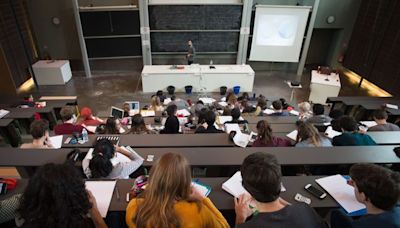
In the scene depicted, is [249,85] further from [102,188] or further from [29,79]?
[29,79]

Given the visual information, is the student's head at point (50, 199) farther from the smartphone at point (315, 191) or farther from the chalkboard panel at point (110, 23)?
the chalkboard panel at point (110, 23)

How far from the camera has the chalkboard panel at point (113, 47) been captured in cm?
827

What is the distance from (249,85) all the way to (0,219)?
6.90 metres

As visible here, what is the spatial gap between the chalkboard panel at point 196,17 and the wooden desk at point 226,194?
278 inches

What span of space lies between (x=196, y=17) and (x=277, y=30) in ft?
9.40

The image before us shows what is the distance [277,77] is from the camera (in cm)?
897

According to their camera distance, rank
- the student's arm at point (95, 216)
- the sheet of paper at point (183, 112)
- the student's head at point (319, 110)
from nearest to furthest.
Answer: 1. the student's arm at point (95, 216)
2. the student's head at point (319, 110)
3. the sheet of paper at point (183, 112)

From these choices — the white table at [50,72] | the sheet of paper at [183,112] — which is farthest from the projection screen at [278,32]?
the white table at [50,72]

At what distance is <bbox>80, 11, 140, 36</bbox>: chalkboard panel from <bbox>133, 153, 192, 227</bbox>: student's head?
306 inches

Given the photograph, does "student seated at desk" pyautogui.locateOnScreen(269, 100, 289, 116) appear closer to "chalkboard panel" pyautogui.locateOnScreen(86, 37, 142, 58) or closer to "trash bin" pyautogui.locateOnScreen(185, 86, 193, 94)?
"trash bin" pyautogui.locateOnScreen(185, 86, 193, 94)

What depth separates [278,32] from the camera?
8.38 metres

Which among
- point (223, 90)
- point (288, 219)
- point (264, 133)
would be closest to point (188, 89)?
point (223, 90)

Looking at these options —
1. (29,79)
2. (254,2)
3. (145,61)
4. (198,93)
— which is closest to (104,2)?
(145,61)

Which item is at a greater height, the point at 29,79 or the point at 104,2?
the point at 104,2
